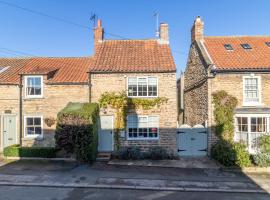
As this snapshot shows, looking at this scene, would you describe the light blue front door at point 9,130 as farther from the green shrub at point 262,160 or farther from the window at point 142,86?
the green shrub at point 262,160

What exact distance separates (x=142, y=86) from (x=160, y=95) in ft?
4.70

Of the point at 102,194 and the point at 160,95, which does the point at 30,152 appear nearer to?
the point at 102,194

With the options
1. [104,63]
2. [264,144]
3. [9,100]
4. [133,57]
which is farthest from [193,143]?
[9,100]

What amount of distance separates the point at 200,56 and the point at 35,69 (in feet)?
42.8

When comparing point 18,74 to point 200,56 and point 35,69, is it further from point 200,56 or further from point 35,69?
point 200,56

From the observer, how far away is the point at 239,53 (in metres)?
21.8

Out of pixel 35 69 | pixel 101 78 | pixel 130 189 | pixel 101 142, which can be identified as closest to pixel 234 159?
pixel 130 189

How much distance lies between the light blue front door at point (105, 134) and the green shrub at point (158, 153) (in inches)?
110

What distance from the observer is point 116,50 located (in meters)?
23.0

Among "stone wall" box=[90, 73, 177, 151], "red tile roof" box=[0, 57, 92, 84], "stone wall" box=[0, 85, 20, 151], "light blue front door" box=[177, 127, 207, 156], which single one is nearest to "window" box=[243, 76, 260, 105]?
"light blue front door" box=[177, 127, 207, 156]

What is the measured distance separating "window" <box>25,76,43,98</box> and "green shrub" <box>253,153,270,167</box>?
15.8m

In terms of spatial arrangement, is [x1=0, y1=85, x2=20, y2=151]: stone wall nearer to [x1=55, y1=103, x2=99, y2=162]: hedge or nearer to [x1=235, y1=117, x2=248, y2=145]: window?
[x1=55, y1=103, x2=99, y2=162]: hedge

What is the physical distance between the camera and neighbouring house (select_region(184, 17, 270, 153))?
1883 cm

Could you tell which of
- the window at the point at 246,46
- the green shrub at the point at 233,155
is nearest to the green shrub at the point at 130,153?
the green shrub at the point at 233,155
